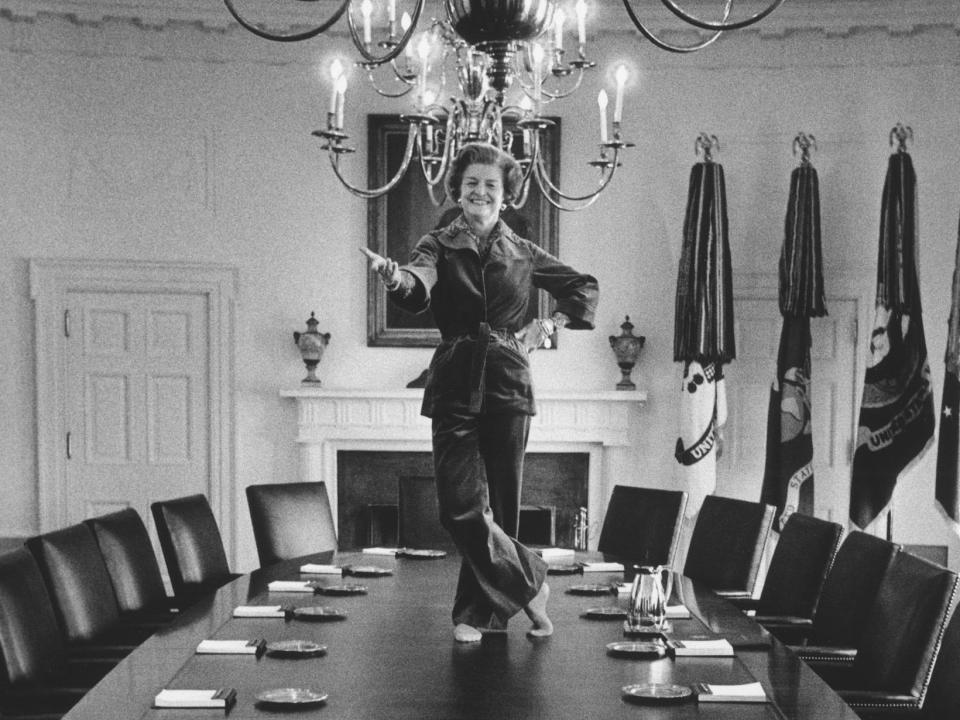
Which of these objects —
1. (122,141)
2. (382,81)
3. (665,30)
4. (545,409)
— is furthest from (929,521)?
(122,141)

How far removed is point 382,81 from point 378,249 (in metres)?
0.92

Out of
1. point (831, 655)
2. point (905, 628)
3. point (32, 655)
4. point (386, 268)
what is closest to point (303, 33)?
point (386, 268)

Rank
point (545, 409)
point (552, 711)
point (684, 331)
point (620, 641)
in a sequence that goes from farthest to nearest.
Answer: point (545, 409), point (684, 331), point (620, 641), point (552, 711)

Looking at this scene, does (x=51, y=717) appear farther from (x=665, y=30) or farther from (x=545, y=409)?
(x=665, y=30)

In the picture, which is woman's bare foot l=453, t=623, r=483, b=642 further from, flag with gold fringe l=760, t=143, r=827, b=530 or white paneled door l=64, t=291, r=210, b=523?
white paneled door l=64, t=291, r=210, b=523

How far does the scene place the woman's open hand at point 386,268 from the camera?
240cm

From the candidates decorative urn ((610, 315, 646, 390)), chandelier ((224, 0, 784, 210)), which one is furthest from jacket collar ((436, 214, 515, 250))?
decorative urn ((610, 315, 646, 390))

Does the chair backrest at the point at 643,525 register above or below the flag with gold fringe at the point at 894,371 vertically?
below

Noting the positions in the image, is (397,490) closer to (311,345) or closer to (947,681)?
(311,345)

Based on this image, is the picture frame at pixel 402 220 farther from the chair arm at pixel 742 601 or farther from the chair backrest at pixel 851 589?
the chair backrest at pixel 851 589

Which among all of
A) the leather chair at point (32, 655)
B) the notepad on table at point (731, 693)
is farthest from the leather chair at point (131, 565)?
the notepad on table at point (731, 693)

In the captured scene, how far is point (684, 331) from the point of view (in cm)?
624

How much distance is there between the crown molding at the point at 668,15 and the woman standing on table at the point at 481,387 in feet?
13.4

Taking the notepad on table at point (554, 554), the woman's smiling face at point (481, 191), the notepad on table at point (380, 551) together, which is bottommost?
the notepad on table at point (380, 551)
